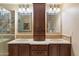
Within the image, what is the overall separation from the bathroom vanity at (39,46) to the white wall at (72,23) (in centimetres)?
21

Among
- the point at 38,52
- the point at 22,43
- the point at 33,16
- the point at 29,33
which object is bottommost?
the point at 38,52

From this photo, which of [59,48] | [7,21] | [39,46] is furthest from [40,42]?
[7,21]

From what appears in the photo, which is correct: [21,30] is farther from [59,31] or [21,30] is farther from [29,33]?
[59,31]

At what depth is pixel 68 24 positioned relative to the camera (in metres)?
2.76

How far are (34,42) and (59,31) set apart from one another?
627mm

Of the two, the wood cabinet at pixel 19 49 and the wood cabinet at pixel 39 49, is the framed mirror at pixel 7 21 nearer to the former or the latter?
the wood cabinet at pixel 19 49

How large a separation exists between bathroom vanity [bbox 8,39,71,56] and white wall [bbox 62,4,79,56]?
0.21 metres

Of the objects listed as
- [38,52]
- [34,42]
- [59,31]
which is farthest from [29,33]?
[59,31]

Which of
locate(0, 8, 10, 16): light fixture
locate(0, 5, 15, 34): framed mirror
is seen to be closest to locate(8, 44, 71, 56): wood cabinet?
locate(0, 5, 15, 34): framed mirror

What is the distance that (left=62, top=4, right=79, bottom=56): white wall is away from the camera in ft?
7.88

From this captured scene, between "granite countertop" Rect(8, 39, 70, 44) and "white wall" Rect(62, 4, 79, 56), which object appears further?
"granite countertop" Rect(8, 39, 70, 44)

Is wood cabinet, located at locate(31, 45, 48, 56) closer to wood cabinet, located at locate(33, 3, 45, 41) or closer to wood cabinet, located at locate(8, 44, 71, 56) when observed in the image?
wood cabinet, located at locate(8, 44, 71, 56)

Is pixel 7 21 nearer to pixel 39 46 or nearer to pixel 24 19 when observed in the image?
pixel 24 19

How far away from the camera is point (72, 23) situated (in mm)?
2602
